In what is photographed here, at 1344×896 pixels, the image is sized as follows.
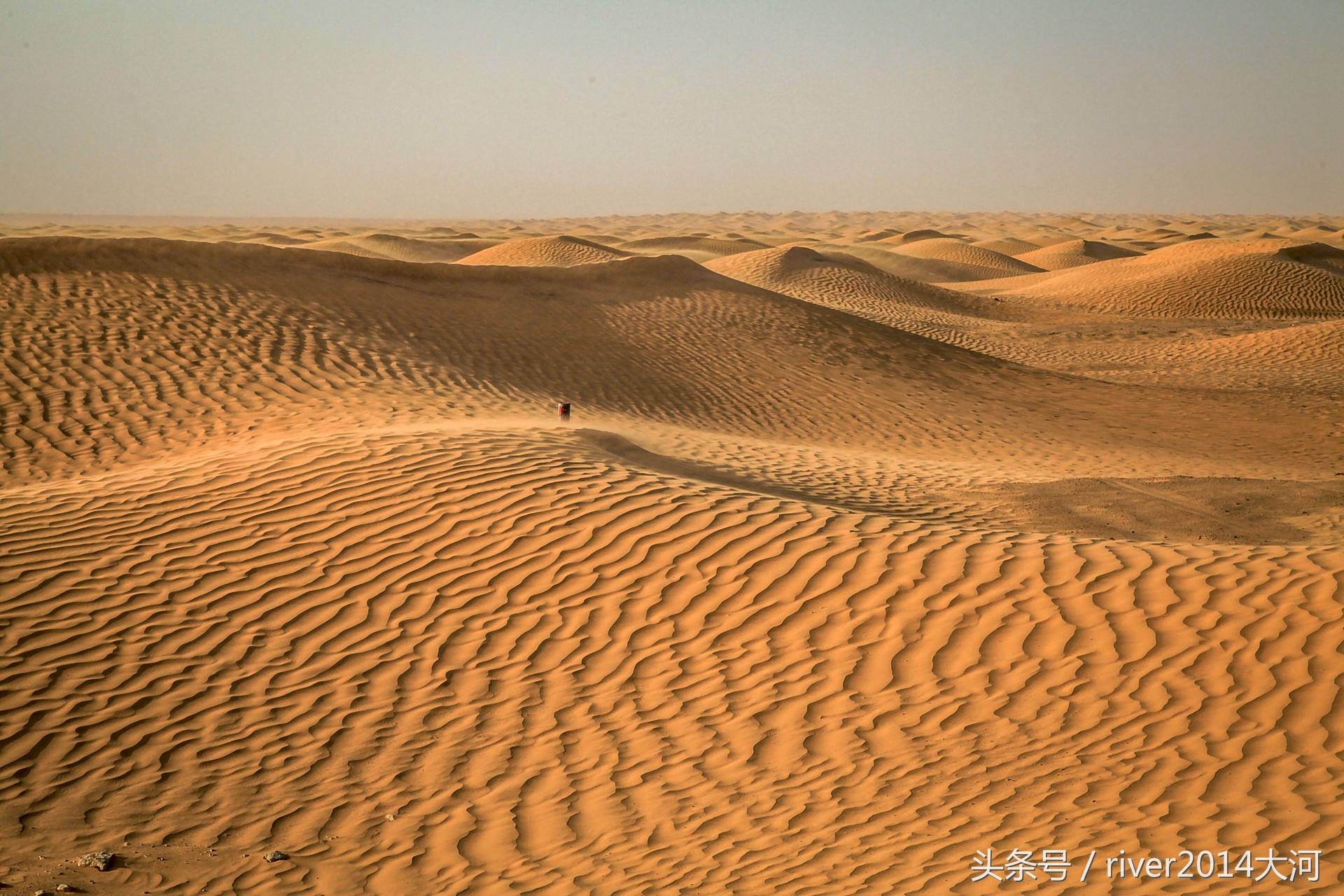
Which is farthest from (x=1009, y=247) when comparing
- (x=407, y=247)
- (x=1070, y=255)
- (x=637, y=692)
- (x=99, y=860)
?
(x=99, y=860)

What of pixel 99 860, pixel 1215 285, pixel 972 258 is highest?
pixel 972 258

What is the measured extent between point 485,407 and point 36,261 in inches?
330

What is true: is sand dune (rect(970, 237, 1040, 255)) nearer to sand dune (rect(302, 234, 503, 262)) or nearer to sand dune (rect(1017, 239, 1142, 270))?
sand dune (rect(1017, 239, 1142, 270))

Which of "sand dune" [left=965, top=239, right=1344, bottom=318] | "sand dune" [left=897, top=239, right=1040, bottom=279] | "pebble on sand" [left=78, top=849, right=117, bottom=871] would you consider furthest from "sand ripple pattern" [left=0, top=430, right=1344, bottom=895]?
"sand dune" [left=897, top=239, right=1040, bottom=279]

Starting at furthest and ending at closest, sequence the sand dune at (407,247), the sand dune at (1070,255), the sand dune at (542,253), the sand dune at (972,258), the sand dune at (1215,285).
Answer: the sand dune at (1070,255)
the sand dune at (972,258)
the sand dune at (407,247)
the sand dune at (542,253)
the sand dune at (1215,285)

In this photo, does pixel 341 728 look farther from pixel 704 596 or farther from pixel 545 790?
pixel 704 596

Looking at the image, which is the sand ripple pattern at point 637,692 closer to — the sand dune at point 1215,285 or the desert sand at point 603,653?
the desert sand at point 603,653

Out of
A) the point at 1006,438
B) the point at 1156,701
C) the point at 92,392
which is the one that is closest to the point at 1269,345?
the point at 1006,438

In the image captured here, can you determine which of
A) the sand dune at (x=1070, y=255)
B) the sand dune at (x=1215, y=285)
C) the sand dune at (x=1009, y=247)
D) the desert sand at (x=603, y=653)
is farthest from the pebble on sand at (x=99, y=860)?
the sand dune at (x=1009, y=247)

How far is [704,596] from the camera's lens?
20.6ft

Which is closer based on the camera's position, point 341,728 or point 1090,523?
point 341,728

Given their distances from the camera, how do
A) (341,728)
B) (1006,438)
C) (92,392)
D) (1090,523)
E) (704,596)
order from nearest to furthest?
(341,728) → (704,596) → (1090,523) → (92,392) → (1006,438)

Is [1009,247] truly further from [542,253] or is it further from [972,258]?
[542,253]

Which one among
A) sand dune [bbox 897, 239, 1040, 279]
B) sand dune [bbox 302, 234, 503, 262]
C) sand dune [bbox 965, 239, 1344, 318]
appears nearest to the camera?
sand dune [bbox 965, 239, 1344, 318]
